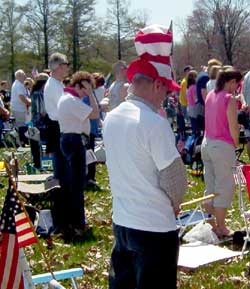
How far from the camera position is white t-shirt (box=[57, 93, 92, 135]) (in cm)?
718

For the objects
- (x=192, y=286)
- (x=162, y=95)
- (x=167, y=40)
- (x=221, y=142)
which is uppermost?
(x=167, y=40)

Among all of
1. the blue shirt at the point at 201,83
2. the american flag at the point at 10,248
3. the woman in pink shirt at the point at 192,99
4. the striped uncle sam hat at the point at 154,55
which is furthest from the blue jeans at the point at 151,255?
the woman in pink shirt at the point at 192,99

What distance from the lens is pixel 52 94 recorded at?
28.3 ft

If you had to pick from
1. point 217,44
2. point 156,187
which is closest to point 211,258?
point 156,187

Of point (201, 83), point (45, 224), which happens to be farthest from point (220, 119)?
point (201, 83)

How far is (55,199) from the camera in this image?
7.75 meters

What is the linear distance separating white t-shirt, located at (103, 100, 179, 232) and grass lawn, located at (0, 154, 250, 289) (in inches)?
80.1

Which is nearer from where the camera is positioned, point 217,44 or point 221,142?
point 221,142

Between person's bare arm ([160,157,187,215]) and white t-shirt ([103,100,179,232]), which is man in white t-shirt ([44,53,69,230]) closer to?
white t-shirt ([103,100,179,232])

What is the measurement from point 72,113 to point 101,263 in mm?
1705

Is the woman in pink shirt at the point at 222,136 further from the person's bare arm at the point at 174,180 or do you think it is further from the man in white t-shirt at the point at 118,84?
the man in white t-shirt at the point at 118,84

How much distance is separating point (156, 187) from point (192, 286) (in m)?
2.15

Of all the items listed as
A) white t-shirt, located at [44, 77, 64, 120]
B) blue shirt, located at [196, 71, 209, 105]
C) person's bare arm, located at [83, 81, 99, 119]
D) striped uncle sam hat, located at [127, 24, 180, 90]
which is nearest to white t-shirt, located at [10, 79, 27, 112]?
blue shirt, located at [196, 71, 209, 105]

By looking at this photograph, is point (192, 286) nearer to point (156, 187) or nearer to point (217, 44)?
point (156, 187)
